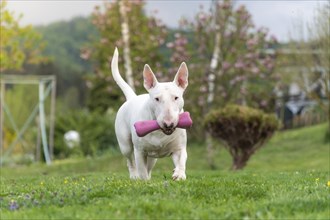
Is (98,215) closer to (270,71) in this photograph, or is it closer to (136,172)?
(136,172)

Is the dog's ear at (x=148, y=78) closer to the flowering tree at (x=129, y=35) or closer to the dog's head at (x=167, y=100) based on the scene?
the dog's head at (x=167, y=100)

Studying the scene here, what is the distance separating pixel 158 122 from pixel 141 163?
1121 mm

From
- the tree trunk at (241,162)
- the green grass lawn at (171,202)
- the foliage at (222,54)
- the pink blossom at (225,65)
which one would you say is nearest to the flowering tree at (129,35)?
the foliage at (222,54)

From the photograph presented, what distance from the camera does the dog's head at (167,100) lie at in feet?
26.6

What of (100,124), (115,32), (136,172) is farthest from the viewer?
(100,124)

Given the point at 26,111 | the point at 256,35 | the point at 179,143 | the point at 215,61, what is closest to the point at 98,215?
the point at 179,143

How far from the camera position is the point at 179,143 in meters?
8.84

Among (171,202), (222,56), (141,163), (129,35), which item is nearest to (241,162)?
(222,56)

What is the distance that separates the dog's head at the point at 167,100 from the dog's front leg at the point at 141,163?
0.78 metres

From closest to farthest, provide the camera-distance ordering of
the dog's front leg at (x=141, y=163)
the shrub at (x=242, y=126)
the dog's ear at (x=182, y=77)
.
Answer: the dog's ear at (x=182, y=77) → the dog's front leg at (x=141, y=163) → the shrub at (x=242, y=126)

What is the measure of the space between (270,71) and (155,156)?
755 inches

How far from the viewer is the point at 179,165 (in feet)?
28.6

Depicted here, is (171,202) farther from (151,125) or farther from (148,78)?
(148,78)

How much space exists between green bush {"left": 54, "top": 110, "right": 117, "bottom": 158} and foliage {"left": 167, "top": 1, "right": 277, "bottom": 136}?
8101mm
